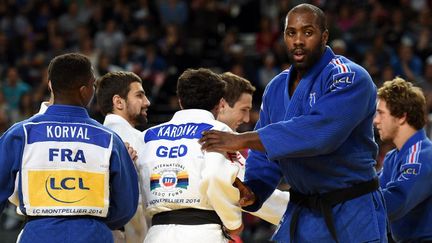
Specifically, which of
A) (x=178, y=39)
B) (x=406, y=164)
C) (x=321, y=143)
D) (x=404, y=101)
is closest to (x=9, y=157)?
(x=321, y=143)

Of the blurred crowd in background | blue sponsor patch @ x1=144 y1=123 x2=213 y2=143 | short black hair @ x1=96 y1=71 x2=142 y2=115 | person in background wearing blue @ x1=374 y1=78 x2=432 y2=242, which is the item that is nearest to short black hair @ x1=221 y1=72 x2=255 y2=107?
short black hair @ x1=96 y1=71 x2=142 y2=115

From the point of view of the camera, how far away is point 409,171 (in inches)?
232

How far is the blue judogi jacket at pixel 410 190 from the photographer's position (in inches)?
225

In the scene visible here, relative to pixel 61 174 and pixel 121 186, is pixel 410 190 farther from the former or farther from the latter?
pixel 61 174

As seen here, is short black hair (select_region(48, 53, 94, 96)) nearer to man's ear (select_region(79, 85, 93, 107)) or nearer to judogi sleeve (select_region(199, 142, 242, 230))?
man's ear (select_region(79, 85, 93, 107))

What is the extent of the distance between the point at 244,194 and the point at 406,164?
139 centimetres

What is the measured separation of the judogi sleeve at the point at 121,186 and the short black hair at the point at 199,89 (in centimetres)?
57

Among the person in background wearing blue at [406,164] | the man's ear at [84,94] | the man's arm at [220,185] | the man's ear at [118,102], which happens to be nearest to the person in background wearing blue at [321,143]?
the man's arm at [220,185]

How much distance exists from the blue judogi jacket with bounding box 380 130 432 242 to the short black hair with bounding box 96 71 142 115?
2.15 m

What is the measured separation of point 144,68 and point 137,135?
9409mm

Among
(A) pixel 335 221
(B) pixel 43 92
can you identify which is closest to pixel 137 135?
(A) pixel 335 221

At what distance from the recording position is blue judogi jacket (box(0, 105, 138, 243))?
16.5 ft

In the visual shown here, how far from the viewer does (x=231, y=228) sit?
17.8ft

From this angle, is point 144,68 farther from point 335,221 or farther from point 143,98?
point 335,221
